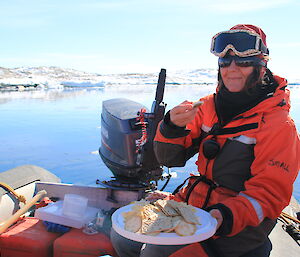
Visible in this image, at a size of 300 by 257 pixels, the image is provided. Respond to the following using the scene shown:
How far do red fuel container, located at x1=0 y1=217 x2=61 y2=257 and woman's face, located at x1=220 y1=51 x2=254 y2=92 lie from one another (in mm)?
1424

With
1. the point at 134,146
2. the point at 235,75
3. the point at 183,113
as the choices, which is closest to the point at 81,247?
the point at 134,146

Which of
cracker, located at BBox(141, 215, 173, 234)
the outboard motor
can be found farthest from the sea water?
cracker, located at BBox(141, 215, 173, 234)

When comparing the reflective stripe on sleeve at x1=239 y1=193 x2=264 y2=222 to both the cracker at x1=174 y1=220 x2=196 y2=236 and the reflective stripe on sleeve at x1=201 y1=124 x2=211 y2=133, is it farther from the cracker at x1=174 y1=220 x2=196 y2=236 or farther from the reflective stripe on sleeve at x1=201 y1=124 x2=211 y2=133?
the reflective stripe on sleeve at x1=201 y1=124 x2=211 y2=133

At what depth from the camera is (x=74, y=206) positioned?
2.34m

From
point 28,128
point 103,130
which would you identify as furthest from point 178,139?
point 28,128

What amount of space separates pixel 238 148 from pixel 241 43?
512mm

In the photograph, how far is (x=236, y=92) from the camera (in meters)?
1.75

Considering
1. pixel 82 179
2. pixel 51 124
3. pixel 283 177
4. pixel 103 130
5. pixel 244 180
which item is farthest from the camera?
pixel 51 124

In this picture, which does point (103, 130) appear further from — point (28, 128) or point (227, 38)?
point (28, 128)

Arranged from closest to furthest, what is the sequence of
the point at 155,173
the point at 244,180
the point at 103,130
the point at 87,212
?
the point at 244,180 < the point at 87,212 < the point at 155,173 < the point at 103,130

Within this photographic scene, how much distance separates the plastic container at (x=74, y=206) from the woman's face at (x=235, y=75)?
1271mm

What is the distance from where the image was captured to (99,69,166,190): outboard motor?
260 centimetres

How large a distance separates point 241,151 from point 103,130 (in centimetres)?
157

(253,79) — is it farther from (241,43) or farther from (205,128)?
(205,128)
